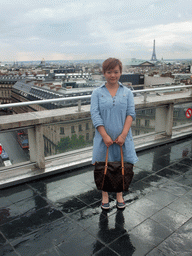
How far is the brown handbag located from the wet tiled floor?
17.7 inches

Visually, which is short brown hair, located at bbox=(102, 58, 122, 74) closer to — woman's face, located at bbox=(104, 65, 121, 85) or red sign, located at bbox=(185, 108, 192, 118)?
woman's face, located at bbox=(104, 65, 121, 85)

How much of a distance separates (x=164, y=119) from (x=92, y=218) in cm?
397

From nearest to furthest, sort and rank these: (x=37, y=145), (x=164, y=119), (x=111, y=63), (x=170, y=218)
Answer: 1. (x=111, y=63)
2. (x=170, y=218)
3. (x=37, y=145)
4. (x=164, y=119)

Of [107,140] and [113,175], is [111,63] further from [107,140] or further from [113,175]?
[113,175]

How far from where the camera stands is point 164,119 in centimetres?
653

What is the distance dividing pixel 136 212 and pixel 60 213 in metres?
0.99

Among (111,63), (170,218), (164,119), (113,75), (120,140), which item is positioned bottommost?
(170,218)

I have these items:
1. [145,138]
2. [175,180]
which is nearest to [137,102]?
[145,138]

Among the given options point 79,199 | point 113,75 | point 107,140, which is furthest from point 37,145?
point 113,75

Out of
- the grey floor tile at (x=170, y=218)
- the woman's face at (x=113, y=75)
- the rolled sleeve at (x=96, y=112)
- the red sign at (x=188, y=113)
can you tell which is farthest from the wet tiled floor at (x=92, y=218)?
the red sign at (x=188, y=113)

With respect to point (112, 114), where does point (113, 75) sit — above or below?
above

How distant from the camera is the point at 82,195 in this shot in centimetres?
384

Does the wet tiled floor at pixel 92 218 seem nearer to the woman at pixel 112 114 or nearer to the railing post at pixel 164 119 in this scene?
the woman at pixel 112 114

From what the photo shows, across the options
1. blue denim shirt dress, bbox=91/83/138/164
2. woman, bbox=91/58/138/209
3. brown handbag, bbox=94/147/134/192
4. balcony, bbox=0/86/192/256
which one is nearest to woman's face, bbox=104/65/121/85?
woman, bbox=91/58/138/209
